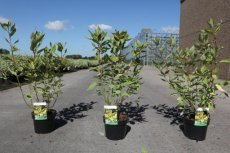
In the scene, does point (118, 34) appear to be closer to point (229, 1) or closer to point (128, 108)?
point (128, 108)

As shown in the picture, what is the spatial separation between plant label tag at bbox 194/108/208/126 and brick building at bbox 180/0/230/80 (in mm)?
12093

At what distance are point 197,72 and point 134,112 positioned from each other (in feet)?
8.70

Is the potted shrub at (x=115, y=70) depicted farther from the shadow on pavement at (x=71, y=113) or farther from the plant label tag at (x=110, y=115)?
the shadow on pavement at (x=71, y=113)

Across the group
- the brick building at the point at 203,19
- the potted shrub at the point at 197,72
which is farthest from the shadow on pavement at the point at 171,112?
the brick building at the point at 203,19

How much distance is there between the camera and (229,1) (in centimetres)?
1645

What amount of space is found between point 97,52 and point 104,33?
0.36 m

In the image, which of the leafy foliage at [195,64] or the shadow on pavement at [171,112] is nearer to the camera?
the leafy foliage at [195,64]

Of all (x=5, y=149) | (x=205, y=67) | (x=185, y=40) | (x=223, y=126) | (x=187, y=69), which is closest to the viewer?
(x=5, y=149)

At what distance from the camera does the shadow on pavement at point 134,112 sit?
562 cm

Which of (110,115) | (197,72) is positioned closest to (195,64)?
(197,72)

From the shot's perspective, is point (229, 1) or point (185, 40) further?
point (185, 40)

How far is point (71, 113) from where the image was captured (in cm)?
→ 624

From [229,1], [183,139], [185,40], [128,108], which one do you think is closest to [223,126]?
[183,139]

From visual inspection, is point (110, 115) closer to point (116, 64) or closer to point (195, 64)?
point (116, 64)
